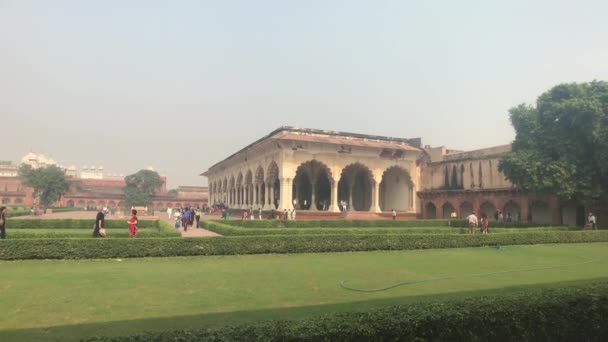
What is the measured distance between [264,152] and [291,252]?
18808 millimetres

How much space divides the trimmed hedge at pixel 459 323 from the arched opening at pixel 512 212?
2689 centimetres

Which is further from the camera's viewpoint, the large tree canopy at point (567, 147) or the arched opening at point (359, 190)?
the arched opening at point (359, 190)

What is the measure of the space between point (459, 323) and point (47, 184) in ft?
211

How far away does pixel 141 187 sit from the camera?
71000 millimetres

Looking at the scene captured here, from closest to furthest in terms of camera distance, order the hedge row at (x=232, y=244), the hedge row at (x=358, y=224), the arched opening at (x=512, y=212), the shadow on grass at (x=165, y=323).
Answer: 1. the shadow on grass at (x=165, y=323)
2. the hedge row at (x=232, y=244)
3. the hedge row at (x=358, y=224)
4. the arched opening at (x=512, y=212)

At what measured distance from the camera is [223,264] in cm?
1102

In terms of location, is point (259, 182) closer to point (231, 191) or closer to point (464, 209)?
point (231, 191)

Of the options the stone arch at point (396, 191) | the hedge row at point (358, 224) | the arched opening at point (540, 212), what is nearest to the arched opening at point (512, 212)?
the arched opening at point (540, 212)

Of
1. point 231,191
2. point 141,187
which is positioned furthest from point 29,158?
point 231,191

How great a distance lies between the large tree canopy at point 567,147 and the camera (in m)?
22.1

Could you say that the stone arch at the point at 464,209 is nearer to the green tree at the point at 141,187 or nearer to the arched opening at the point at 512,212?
the arched opening at the point at 512,212

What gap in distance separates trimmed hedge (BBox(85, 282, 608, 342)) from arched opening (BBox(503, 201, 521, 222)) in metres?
26.9

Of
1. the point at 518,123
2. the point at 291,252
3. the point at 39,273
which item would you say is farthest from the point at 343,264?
the point at 518,123

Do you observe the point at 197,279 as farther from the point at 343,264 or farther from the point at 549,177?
the point at 549,177
